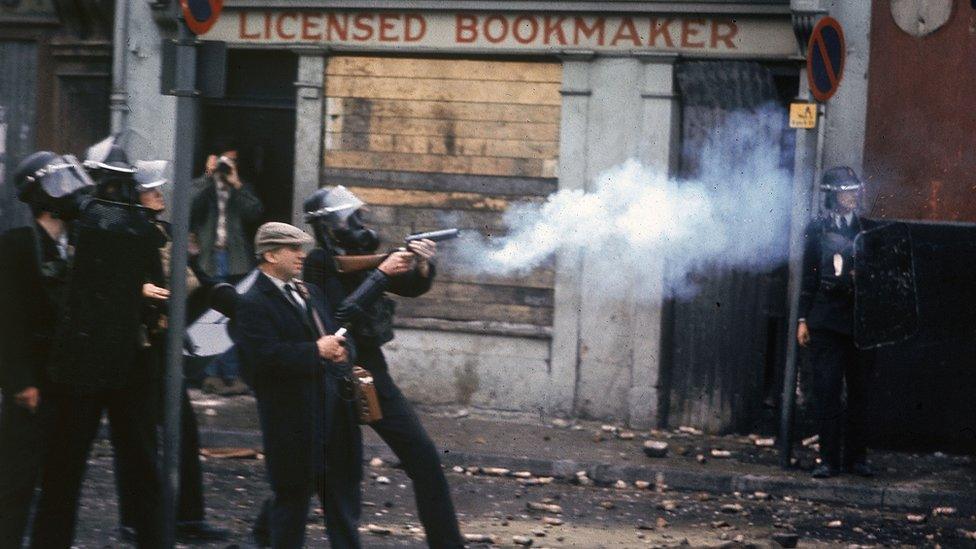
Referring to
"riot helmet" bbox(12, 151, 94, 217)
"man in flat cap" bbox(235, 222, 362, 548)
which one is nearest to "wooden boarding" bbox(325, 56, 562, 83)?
"man in flat cap" bbox(235, 222, 362, 548)

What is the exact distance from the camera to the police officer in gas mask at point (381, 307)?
7.01 metres

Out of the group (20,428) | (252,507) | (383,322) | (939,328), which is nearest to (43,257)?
(20,428)

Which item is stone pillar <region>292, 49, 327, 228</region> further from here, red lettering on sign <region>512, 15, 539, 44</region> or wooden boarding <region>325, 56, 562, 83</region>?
→ red lettering on sign <region>512, 15, 539, 44</region>

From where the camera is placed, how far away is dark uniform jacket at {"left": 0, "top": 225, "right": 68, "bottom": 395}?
6031mm

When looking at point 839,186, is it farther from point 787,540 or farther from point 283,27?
point 283,27

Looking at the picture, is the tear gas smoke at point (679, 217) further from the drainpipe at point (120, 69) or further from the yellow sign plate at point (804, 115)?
the drainpipe at point (120, 69)

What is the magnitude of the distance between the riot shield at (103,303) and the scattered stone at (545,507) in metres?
3.29

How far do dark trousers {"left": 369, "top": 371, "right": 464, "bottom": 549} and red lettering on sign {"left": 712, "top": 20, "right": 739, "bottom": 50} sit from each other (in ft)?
19.0

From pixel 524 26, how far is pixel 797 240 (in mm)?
3107

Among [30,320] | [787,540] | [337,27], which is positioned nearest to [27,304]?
[30,320]

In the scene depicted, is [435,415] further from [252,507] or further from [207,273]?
[252,507]

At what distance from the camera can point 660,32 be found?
1204 centimetres

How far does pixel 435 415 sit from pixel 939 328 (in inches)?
161

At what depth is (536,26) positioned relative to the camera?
12375 millimetres
